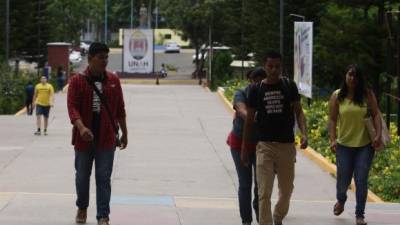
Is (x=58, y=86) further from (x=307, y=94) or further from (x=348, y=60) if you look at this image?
(x=307, y=94)

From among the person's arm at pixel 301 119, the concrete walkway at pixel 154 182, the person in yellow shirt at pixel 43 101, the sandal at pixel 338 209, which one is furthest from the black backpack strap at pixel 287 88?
the person in yellow shirt at pixel 43 101

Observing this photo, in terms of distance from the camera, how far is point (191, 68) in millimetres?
86875

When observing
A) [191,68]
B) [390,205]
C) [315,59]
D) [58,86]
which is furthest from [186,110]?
[191,68]

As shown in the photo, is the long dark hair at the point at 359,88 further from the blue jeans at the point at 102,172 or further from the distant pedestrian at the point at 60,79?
the distant pedestrian at the point at 60,79

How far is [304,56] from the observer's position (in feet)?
75.3

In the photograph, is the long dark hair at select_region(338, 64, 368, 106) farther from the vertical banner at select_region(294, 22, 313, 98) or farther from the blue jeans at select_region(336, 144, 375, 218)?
the vertical banner at select_region(294, 22, 313, 98)

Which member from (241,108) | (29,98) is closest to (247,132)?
(241,108)

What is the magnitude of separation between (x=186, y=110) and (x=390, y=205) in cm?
2415

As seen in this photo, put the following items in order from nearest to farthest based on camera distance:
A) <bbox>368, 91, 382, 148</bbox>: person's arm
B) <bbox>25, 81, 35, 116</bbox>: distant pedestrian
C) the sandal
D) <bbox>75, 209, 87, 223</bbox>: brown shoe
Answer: <bbox>75, 209, 87, 223</bbox>: brown shoe
<bbox>368, 91, 382, 148</bbox>: person's arm
the sandal
<bbox>25, 81, 35, 116</bbox>: distant pedestrian

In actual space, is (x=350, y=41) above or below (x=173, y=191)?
above

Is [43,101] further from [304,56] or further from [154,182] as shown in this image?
[154,182]

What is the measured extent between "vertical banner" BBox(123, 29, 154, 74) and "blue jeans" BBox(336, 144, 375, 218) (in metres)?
53.0

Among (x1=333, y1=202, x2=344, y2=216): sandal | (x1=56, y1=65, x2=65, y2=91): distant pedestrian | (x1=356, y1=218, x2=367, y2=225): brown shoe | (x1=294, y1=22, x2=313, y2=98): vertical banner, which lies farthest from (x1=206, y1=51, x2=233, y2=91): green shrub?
(x1=356, y1=218, x2=367, y2=225): brown shoe

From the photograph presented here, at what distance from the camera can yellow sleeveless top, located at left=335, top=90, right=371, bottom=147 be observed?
9617 millimetres
